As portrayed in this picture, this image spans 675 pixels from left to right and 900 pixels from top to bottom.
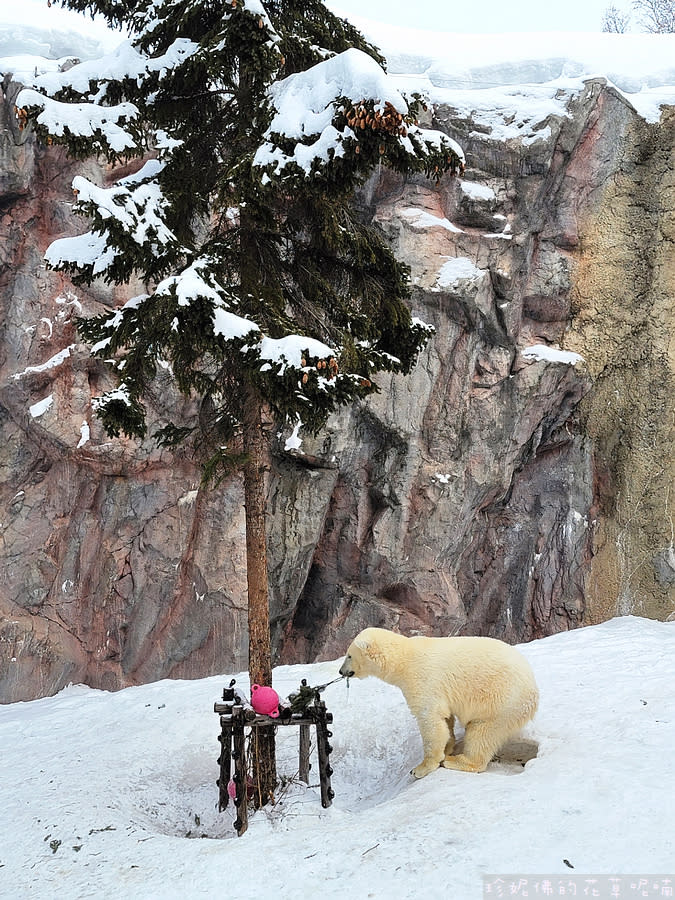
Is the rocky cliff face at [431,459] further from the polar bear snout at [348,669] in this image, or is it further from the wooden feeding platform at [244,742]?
the polar bear snout at [348,669]

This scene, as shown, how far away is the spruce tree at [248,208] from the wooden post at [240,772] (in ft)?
1.76

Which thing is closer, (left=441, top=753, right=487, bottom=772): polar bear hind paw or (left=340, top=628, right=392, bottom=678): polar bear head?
(left=441, top=753, right=487, bottom=772): polar bear hind paw

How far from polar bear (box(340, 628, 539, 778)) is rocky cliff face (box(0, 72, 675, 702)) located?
9.52 metres

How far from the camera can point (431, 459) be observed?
1587cm

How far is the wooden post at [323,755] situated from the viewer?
5004 mm

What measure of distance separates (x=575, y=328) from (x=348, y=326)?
11.9m

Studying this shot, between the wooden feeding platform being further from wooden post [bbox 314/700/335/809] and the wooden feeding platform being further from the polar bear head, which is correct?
the polar bear head

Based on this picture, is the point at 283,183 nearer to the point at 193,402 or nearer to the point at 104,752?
the point at 104,752

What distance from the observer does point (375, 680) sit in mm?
7746

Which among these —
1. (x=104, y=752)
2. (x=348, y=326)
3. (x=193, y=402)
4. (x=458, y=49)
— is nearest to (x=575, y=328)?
(x=458, y=49)

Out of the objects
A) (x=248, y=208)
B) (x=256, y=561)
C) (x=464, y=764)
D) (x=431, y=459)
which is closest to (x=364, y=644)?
(x=464, y=764)

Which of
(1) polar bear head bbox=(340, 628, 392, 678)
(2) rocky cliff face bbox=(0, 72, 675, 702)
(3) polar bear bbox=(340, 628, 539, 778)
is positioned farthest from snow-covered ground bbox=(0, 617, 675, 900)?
(2) rocky cliff face bbox=(0, 72, 675, 702)

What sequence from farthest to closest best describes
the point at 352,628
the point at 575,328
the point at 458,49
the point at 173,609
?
the point at 458,49, the point at 575,328, the point at 352,628, the point at 173,609

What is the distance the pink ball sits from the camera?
17.2 ft
